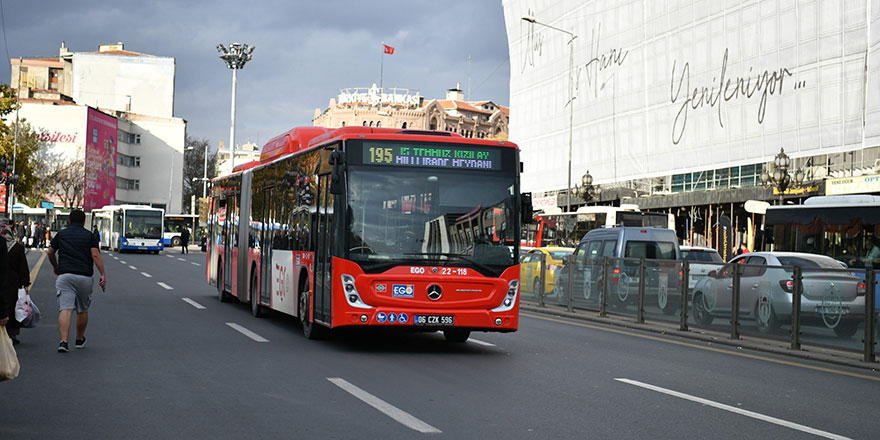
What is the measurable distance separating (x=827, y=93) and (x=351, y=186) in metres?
34.8

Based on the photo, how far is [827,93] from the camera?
43062 millimetres

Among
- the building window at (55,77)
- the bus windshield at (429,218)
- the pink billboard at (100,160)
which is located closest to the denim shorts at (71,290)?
the bus windshield at (429,218)

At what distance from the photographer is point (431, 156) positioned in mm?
13570

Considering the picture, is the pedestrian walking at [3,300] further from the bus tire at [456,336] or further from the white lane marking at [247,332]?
the bus tire at [456,336]

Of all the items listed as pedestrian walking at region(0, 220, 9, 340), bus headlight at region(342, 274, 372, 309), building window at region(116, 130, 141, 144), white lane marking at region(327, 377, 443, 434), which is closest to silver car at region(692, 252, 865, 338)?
bus headlight at region(342, 274, 372, 309)

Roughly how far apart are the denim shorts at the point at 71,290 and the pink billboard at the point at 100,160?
100131mm

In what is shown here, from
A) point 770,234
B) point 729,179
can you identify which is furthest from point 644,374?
point 729,179

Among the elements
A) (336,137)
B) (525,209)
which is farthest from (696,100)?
(336,137)

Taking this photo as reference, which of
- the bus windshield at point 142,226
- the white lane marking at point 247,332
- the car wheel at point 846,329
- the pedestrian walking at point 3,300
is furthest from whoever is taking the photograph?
the bus windshield at point 142,226

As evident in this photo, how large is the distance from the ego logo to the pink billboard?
10106 centimetres

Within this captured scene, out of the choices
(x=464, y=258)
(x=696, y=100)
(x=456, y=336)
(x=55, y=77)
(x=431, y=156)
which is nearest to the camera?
(x=464, y=258)

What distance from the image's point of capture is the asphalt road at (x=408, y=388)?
783cm

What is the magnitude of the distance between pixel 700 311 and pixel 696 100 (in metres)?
36.8

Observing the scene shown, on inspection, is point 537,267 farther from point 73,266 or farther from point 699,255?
point 73,266
